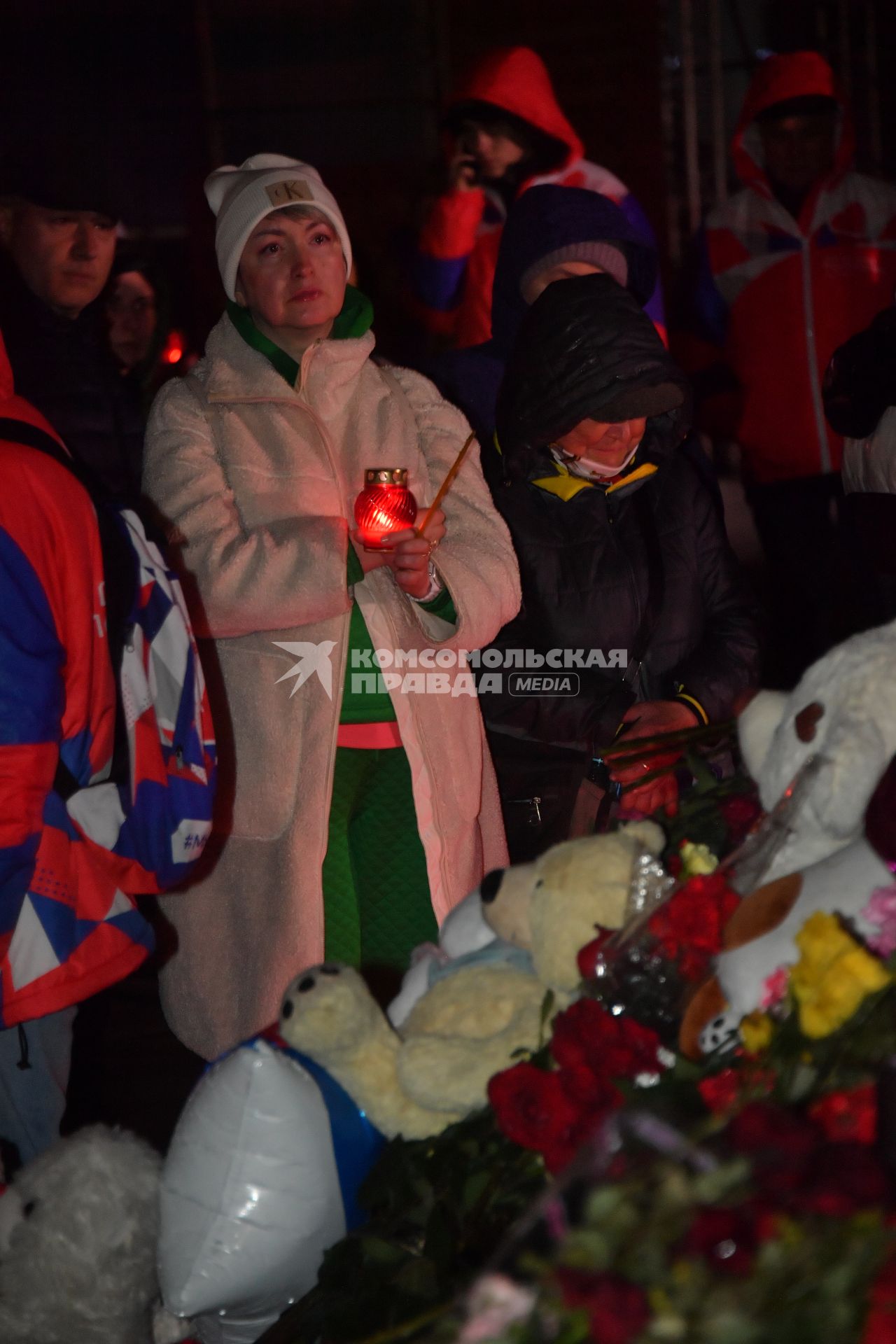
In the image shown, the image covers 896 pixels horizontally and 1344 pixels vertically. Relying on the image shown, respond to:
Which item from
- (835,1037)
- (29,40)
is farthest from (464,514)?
(29,40)

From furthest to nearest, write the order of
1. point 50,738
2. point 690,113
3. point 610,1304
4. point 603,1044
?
point 690,113 → point 50,738 → point 603,1044 → point 610,1304

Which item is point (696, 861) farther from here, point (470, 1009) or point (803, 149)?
point (803, 149)

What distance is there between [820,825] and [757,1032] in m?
0.24

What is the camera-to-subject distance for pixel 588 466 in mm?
2955

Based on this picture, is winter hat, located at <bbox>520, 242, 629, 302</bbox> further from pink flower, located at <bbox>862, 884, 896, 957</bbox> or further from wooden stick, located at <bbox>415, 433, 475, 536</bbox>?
pink flower, located at <bbox>862, 884, 896, 957</bbox>

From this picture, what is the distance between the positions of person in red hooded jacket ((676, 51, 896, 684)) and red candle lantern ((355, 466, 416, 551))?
8.17 feet

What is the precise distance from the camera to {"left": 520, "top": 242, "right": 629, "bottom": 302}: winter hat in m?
3.35

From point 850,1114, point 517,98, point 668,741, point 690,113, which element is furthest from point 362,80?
point 850,1114

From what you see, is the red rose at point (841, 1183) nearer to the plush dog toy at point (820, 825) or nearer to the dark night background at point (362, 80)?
the plush dog toy at point (820, 825)

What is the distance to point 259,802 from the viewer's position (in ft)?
9.11

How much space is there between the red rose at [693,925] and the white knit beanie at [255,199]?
73.3 inches

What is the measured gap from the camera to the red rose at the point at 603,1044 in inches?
53.4

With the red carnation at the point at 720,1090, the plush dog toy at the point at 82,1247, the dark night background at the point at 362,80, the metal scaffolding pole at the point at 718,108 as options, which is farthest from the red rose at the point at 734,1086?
the metal scaffolding pole at the point at 718,108

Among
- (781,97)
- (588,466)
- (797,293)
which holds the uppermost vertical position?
(781,97)
